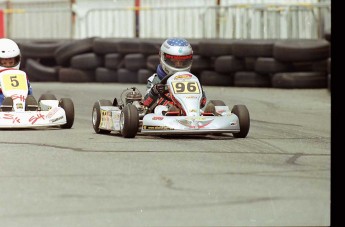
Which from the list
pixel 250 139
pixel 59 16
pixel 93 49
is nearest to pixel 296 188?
pixel 250 139

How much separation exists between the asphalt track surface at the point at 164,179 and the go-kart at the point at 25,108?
12 centimetres

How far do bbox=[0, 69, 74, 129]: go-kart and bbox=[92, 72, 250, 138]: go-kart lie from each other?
0.54m

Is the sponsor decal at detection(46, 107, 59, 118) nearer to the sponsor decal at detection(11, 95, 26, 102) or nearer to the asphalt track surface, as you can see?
the asphalt track surface

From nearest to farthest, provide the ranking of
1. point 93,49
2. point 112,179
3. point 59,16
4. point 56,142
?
point 112,179
point 56,142
point 93,49
point 59,16

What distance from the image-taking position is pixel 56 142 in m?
10.1

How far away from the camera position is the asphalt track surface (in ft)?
20.9

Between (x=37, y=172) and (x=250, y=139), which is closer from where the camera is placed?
(x=37, y=172)

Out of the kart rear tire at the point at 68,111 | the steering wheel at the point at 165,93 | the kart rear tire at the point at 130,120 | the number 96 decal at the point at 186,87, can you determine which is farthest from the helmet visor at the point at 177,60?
the kart rear tire at the point at 68,111

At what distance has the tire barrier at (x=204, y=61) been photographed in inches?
697

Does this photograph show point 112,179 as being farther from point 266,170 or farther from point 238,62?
point 238,62

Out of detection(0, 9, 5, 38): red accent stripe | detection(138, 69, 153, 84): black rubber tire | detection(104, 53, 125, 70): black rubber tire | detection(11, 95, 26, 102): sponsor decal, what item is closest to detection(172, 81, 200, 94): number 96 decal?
detection(11, 95, 26, 102): sponsor decal

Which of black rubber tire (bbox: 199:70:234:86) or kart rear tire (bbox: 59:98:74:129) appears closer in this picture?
kart rear tire (bbox: 59:98:74:129)

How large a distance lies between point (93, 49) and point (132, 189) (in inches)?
539

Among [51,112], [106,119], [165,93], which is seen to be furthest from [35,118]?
[165,93]
